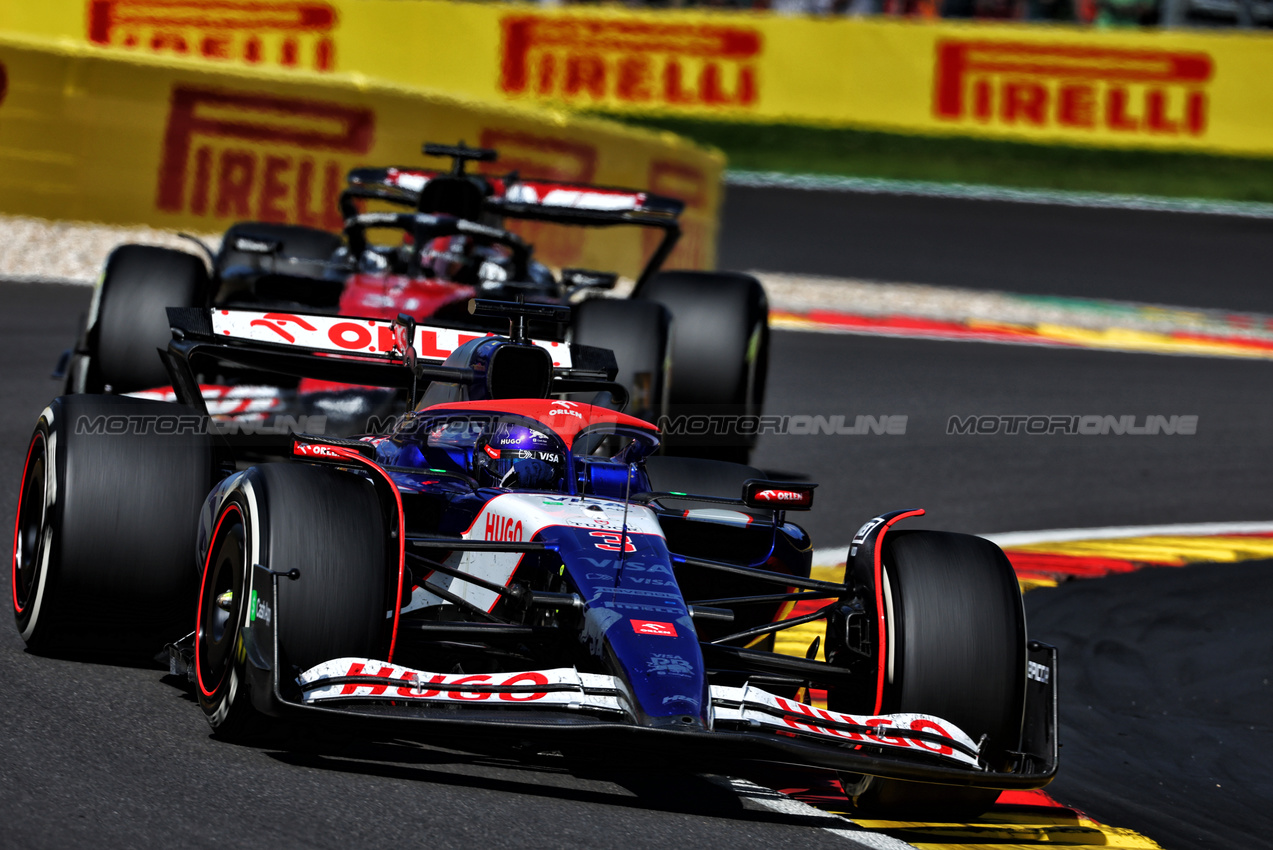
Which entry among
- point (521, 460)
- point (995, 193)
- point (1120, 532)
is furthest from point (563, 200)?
point (995, 193)

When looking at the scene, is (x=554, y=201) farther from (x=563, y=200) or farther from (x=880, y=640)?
(x=880, y=640)

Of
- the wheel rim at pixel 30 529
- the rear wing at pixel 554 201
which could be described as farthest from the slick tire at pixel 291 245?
the wheel rim at pixel 30 529

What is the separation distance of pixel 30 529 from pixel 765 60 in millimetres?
16687

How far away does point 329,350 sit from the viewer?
6.23 meters

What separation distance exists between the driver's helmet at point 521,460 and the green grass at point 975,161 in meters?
16.3

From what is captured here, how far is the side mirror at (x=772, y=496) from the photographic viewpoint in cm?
532

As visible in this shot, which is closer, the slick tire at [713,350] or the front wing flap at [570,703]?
the front wing flap at [570,703]

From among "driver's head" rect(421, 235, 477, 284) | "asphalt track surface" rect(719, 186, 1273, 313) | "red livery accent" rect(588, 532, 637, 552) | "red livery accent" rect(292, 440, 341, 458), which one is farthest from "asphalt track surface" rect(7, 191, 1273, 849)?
"asphalt track surface" rect(719, 186, 1273, 313)

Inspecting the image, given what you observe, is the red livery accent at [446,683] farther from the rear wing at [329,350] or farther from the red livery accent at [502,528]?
the rear wing at [329,350]

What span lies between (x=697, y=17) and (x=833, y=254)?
4789 millimetres

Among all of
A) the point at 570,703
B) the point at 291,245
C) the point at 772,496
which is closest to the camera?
the point at 570,703

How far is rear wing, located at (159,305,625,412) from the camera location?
20.0 ft

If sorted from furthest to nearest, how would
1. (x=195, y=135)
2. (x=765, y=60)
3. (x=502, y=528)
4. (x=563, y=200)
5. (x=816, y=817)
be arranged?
1. (x=765, y=60)
2. (x=195, y=135)
3. (x=563, y=200)
4. (x=502, y=528)
5. (x=816, y=817)

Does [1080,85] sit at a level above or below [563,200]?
above
